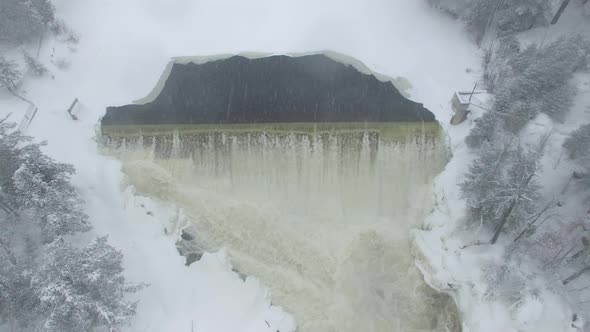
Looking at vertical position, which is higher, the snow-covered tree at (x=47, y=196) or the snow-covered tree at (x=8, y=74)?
the snow-covered tree at (x=8, y=74)

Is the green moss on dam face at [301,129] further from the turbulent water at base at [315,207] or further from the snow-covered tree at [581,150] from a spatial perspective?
the snow-covered tree at [581,150]

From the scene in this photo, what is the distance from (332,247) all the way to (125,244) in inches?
464

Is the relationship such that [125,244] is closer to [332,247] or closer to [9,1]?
[332,247]

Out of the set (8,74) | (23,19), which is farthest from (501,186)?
(23,19)

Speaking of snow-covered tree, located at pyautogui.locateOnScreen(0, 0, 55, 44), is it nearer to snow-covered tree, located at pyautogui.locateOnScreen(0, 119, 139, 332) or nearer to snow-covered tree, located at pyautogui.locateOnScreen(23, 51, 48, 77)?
snow-covered tree, located at pyautogui.locateOnScreen(23, 51, 48, 77)

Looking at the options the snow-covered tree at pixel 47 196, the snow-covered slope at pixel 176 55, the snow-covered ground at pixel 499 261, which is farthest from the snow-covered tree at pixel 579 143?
the snow-covered tree at pixel 47 196

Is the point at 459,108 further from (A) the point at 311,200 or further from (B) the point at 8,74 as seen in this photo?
(B) the point at 8,74

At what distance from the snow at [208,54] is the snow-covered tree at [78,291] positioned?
2380 mm

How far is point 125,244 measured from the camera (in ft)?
70.7

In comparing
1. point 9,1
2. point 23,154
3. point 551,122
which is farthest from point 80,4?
point 551,122

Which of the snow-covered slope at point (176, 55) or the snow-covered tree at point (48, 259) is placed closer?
the snow-covered tree at point (48, 259)

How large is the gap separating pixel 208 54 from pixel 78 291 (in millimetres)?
17611

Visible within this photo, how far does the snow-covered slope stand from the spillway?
1544mm

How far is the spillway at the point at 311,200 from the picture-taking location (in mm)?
21875
